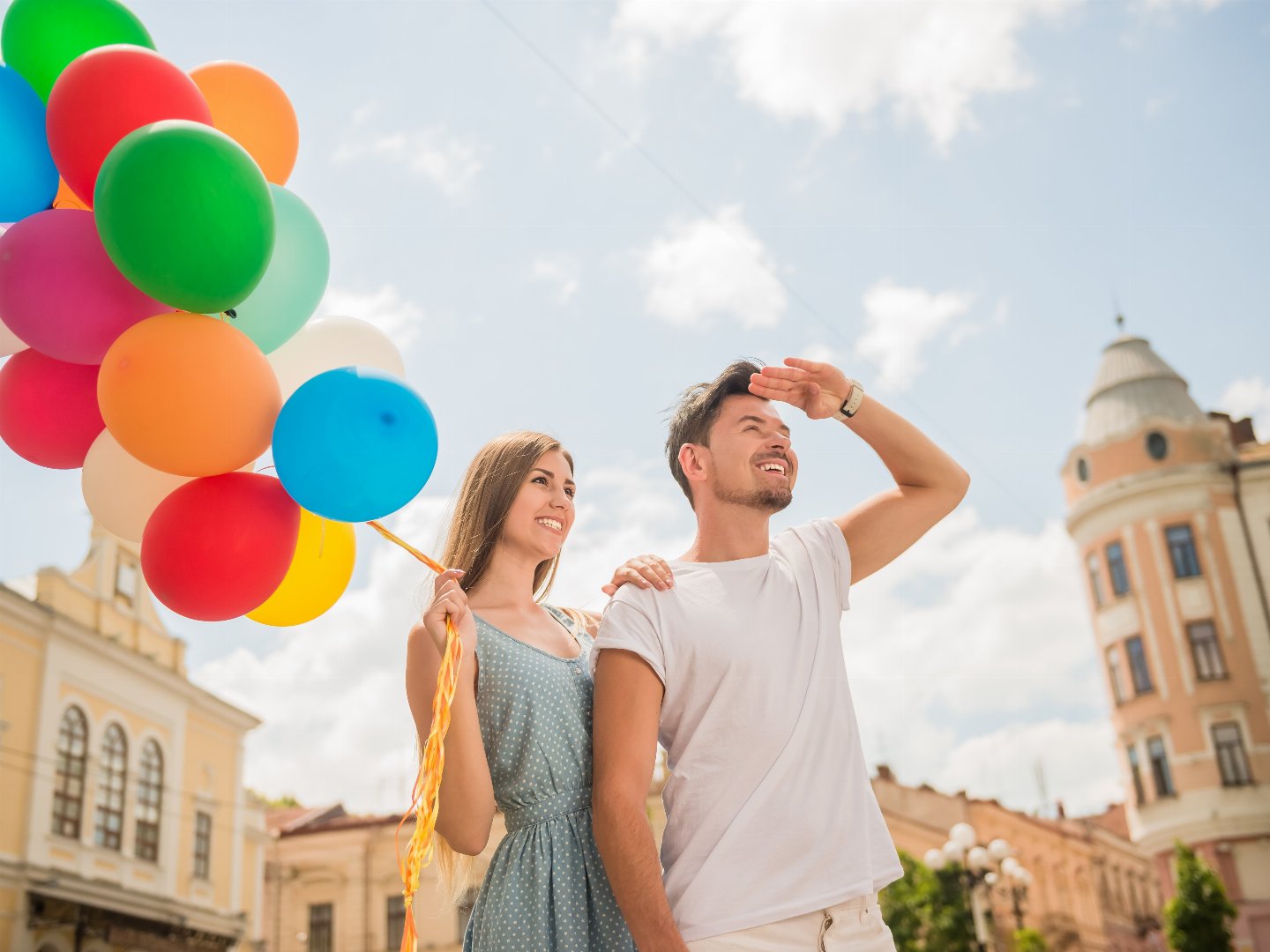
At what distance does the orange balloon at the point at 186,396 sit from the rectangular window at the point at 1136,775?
31453 mm

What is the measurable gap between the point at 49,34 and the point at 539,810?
3.03 metres

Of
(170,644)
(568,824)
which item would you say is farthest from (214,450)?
(170,644)

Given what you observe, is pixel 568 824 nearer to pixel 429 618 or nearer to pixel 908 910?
pixel 429 618

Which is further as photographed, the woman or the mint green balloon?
the mint green balloon

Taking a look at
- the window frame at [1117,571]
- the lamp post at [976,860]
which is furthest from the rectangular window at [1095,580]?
the lamp post at [976,860]

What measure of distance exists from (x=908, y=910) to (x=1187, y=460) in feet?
47.2

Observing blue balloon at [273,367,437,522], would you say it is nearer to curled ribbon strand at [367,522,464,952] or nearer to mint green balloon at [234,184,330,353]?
curled ribbon strand at [367,522,464,952]

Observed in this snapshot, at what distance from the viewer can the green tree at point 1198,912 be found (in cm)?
2370

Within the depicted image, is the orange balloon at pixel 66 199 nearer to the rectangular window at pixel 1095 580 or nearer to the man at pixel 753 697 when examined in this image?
the man at pixel 753 697

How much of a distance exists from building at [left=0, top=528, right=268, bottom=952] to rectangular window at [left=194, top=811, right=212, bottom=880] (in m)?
0.03

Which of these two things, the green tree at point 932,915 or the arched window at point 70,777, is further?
the green tree at point 932,915

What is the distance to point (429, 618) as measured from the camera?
2875 millimetres

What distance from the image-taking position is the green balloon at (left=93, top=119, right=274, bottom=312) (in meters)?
3.00

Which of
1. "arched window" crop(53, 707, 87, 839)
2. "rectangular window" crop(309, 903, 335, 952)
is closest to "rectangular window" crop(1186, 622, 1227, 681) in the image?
"rectangular window" crop(309, 903, 335, 952)
